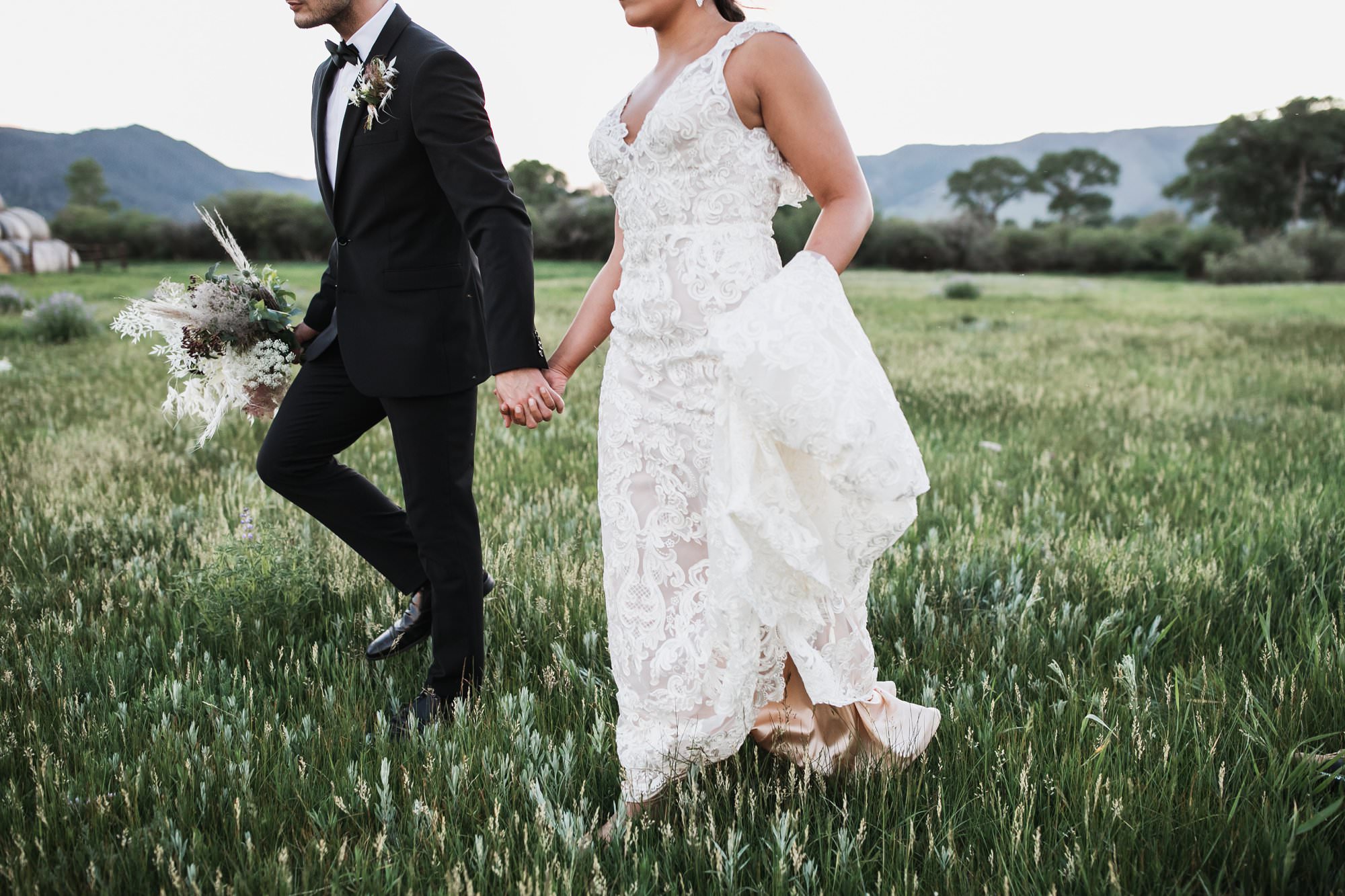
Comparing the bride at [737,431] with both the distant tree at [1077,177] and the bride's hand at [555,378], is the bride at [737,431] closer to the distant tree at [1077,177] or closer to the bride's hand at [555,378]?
the bride's hand at [555,378]

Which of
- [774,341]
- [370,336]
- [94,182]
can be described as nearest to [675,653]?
[774,341]

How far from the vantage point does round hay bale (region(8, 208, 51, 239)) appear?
4450cm

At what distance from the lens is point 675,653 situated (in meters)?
2.60

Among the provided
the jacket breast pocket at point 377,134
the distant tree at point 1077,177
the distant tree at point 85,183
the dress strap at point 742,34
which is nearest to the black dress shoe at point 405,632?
the jacket breast pocket at point 377,134

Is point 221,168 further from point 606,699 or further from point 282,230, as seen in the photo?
point 606,699

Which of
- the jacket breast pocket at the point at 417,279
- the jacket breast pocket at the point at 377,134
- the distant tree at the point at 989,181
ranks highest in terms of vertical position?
the distant tree at the point at 989,181

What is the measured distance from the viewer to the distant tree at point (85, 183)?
68938mm

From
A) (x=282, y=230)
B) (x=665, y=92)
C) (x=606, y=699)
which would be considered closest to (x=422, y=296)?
(x=665, y=92)

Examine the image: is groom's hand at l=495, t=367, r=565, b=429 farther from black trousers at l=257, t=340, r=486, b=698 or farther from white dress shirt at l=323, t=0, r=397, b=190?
white dress shirt at l=323, t=0, r=397, b=190

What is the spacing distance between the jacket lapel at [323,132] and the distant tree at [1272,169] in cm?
6634

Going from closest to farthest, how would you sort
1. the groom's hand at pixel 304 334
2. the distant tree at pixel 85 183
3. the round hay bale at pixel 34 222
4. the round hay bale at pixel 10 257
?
the groom's hand at pixel 304 334, the round hay bale at pixel 10 257, the round hay bale at pixel 34 222, the distant tree at pixel 85 183

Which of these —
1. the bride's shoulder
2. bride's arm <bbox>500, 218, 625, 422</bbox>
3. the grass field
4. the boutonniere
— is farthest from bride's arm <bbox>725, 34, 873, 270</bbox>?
the grass field

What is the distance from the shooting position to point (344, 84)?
326cm

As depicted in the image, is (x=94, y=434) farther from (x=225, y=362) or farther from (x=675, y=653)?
(x=675, y=653)
